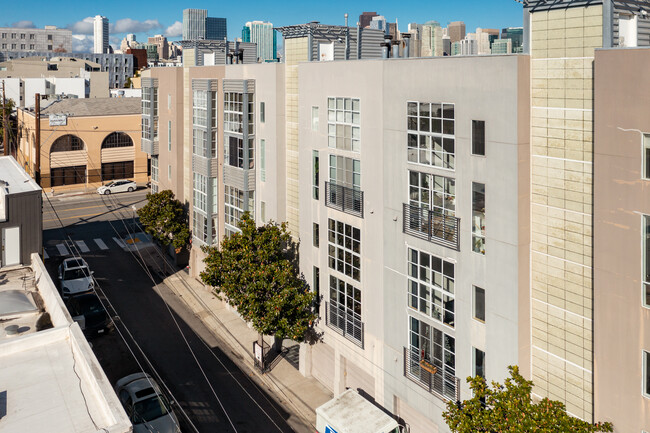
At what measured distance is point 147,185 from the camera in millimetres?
68562

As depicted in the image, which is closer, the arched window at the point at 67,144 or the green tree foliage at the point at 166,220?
the green tree foliage at the point at 166,220

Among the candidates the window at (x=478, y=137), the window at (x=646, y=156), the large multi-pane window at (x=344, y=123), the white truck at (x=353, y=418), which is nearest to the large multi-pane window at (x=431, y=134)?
the window at (x=478, y=137)

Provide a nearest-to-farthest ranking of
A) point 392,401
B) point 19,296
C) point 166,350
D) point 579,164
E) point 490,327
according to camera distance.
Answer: point 579,164 < point 490,327 < point 19,296 < point 392,401 < point 166,350

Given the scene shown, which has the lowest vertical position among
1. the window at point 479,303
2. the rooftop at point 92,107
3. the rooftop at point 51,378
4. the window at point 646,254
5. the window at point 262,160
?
the rooftop at point 51,378

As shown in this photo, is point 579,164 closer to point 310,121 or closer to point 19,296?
point 310,121

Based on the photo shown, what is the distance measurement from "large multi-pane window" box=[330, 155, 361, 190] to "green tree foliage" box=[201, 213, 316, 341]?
15.8ft

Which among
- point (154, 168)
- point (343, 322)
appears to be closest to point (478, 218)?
point (343, 322)

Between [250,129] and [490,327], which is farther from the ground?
[250,129]

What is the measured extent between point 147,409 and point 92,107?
52.2 meters

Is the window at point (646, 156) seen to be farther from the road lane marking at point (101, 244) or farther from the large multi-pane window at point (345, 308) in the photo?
the road lane marking at point (101, 244)

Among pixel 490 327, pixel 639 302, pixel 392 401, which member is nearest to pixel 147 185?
pixel 392 401

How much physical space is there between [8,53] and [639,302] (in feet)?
615

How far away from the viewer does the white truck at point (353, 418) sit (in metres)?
21.5

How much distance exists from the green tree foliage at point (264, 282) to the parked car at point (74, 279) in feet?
42.1
